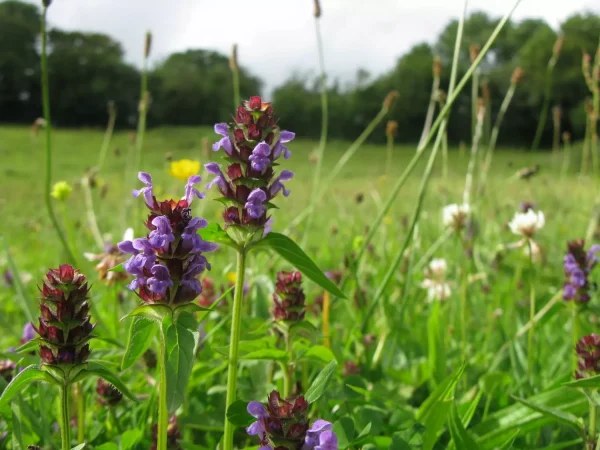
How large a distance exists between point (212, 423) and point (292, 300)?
309 mm

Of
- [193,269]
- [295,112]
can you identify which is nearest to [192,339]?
[193,269]

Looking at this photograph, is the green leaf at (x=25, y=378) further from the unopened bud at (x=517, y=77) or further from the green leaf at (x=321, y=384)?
the unopened bud at (x=517, y=77)

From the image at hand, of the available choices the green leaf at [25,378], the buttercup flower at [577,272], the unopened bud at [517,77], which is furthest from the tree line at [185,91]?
the green leaf at [25,378]

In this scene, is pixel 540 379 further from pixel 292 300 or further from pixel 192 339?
pixel 192 339

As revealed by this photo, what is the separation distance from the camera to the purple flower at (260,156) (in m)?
0.81

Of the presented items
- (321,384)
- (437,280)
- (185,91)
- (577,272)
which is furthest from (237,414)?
(185,91)

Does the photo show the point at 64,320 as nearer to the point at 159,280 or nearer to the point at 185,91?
the point at 159,280

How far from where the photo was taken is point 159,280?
757mm

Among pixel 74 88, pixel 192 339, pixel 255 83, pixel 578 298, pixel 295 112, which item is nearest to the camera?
pixel 192 339

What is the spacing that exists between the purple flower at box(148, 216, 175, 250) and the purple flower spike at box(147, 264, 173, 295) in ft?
0.10

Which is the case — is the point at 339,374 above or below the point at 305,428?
below

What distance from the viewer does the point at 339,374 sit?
146cm

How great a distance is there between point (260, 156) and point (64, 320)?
34 centimetres

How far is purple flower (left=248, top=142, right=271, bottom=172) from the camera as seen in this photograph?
0.81 m
